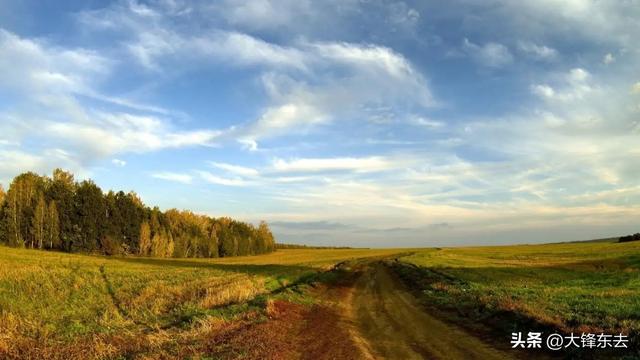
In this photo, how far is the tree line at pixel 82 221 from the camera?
335 feet

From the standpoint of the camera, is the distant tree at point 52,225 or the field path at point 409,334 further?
the distant tree at point 52,225

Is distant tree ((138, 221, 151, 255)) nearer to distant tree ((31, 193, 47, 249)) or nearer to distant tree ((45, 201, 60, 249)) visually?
distant tree ((45, 201, 60, 249))

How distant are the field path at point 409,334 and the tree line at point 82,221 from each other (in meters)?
95.4

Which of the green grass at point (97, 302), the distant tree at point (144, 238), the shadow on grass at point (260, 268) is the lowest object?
the shadow on grass at point (260, 268)

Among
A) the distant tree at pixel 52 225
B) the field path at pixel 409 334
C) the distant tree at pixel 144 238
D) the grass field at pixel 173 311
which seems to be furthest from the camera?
the distant tree at pixel 144 238

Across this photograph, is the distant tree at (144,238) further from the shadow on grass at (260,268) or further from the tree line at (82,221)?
the shadow on grass at (260,268)

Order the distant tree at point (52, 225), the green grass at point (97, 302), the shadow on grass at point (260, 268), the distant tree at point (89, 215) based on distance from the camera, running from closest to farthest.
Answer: the green grass at point (97, 302), the shadow on grass at point (260, 268), the distant tree at point (52, 225), the distant tree at point (89, 215)

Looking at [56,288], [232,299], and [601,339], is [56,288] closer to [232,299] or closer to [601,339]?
[232,299]

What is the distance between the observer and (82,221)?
108 meters

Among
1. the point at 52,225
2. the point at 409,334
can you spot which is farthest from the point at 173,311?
the point at 52,225

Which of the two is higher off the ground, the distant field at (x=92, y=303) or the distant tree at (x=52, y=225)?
the distant tree at (x=52, y=225)

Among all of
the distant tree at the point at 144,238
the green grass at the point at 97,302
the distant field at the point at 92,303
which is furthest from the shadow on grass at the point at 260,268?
the distant tree at the point at 144,238

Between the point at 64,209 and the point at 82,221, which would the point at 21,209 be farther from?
the point at 82,221

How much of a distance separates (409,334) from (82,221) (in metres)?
106
